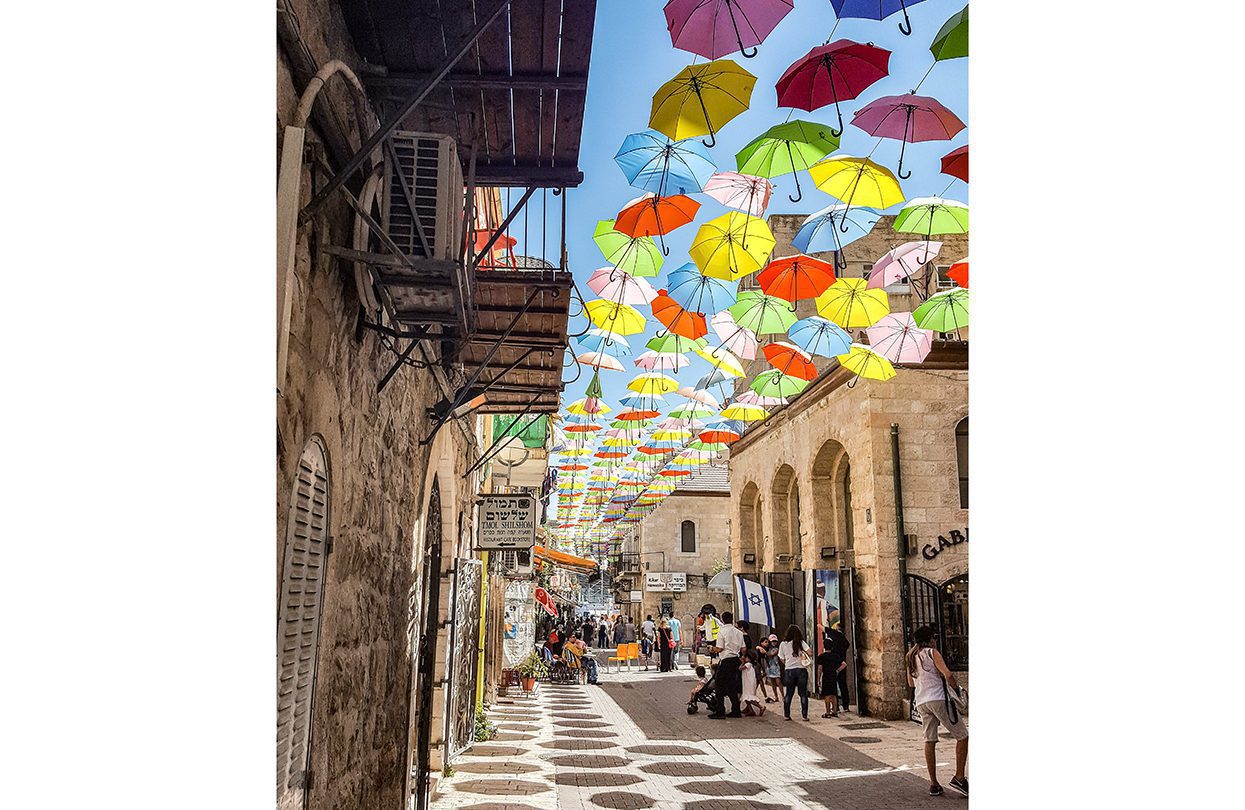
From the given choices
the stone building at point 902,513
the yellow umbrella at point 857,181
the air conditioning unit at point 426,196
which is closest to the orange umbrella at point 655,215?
the yellow umbrella at point 857,181

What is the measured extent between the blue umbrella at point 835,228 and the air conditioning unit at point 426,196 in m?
5.08

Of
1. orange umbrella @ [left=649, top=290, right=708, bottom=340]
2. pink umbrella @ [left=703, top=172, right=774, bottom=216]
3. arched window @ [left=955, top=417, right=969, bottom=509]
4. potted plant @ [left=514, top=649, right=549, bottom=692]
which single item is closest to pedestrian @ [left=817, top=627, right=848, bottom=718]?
arched window @ [left=955, top=417, right=969, bottom=509]

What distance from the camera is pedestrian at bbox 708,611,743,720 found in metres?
15.4

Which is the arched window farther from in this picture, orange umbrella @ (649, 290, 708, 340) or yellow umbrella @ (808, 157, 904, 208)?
yellow umbrella @ (808, 157, 904, 208)

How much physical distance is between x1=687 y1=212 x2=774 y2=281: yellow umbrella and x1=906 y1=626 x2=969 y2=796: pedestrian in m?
4.16

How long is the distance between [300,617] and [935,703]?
6958 mm

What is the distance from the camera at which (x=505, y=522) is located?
1236cm

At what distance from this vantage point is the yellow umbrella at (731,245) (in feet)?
26.4

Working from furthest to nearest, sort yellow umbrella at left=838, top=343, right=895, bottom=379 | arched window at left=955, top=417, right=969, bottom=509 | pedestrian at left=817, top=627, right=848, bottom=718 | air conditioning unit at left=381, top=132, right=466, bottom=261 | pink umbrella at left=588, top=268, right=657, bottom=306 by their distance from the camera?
arched window at left=955, top=417, right=969, bottom=509 → pedestrian at left=817, top=627, right=848, bottom=718 → yellow umbrella at left=838, top=343, right=895, bottom=379 → pink umbrella at left=588, top=268, right=657, bottom=306 → air conditioning unit at left=381, top=132, right=466, bottom=261

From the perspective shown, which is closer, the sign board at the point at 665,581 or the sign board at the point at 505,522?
the sign board at the point at 505,522

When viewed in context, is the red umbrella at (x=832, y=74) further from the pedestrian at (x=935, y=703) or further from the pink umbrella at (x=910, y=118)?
the pedestrian at (x=935, y=703)
